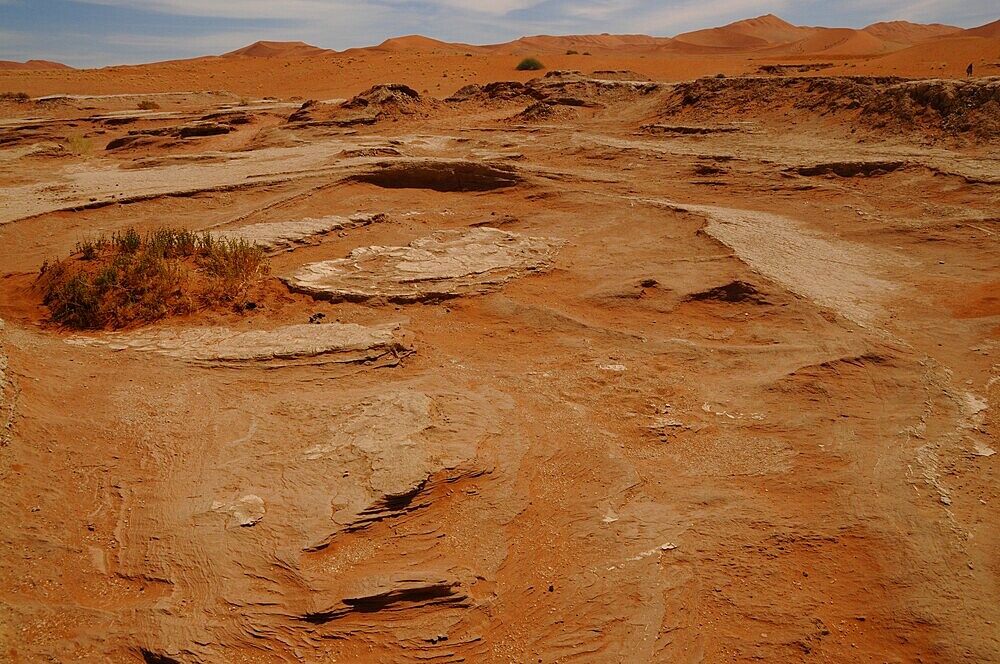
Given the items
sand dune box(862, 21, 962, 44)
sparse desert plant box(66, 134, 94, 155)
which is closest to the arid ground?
sparse desert plant box(66, 134, 94, 155)

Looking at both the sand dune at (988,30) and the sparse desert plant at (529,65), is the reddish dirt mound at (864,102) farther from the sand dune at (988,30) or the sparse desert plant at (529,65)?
the sand dune at (988,30)

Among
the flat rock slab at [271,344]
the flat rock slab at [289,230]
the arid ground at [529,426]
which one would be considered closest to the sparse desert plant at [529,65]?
the arid ground at [529,426]

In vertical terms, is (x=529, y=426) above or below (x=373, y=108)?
below

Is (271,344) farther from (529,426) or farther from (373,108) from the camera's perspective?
(373,108)

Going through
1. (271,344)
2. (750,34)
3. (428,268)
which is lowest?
(271,344)

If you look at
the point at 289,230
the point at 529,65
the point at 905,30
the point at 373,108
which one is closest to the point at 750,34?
the point at 905,30

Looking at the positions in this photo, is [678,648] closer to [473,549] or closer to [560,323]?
[473,549]

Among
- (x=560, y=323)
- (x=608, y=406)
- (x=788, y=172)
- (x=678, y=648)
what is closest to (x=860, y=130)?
(x=788, y=172)

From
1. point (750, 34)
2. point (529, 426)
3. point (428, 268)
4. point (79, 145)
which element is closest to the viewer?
point (529, 426)
